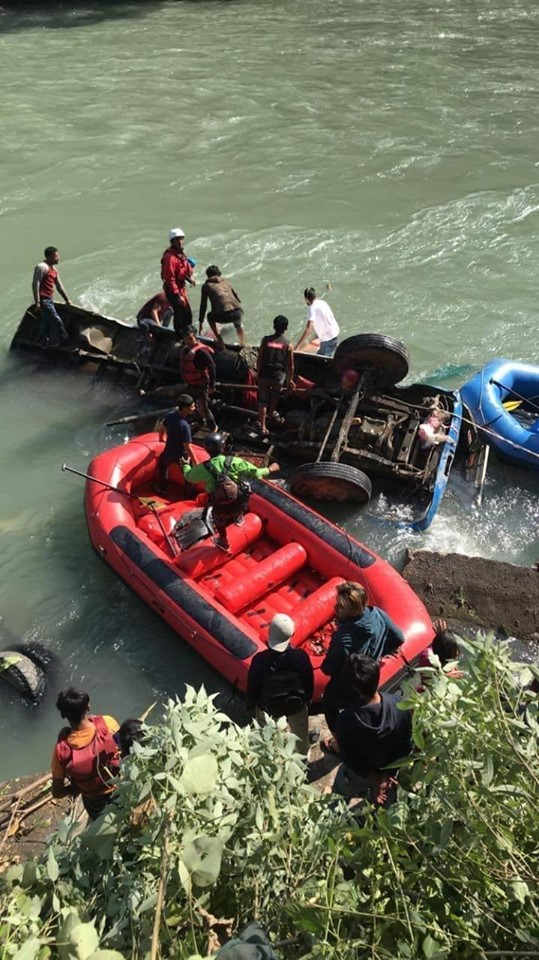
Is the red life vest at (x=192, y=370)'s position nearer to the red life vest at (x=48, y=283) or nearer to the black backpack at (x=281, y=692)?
the red life vest at (x=48, y=283)

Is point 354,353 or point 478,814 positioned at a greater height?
point 478,814

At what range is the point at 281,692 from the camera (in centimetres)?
518

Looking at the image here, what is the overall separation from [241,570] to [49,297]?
5720mm

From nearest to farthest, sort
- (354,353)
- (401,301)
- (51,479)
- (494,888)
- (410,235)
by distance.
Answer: (494,888) < (354,353) < (51,479) < (401,301) < (410,235)

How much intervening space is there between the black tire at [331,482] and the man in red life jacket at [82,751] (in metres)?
4.35

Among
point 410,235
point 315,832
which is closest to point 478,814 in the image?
point 315,832

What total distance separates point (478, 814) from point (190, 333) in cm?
785

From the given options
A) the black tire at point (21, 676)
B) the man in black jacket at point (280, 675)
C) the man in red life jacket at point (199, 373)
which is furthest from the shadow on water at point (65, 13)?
the man in black jacket at point (280, 675)

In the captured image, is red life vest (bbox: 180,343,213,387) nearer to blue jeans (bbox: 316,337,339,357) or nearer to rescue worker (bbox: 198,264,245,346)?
rescue worker (bbox: 198,264,245,346)

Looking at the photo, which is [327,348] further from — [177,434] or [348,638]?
[348,638]

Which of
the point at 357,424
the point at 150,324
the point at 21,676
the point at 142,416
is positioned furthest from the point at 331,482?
A: the point at 150,324

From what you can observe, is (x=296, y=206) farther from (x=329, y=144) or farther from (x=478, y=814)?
(x=478, y=814)

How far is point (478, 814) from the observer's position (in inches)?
93.4

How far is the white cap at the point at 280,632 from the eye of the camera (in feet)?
16.3
